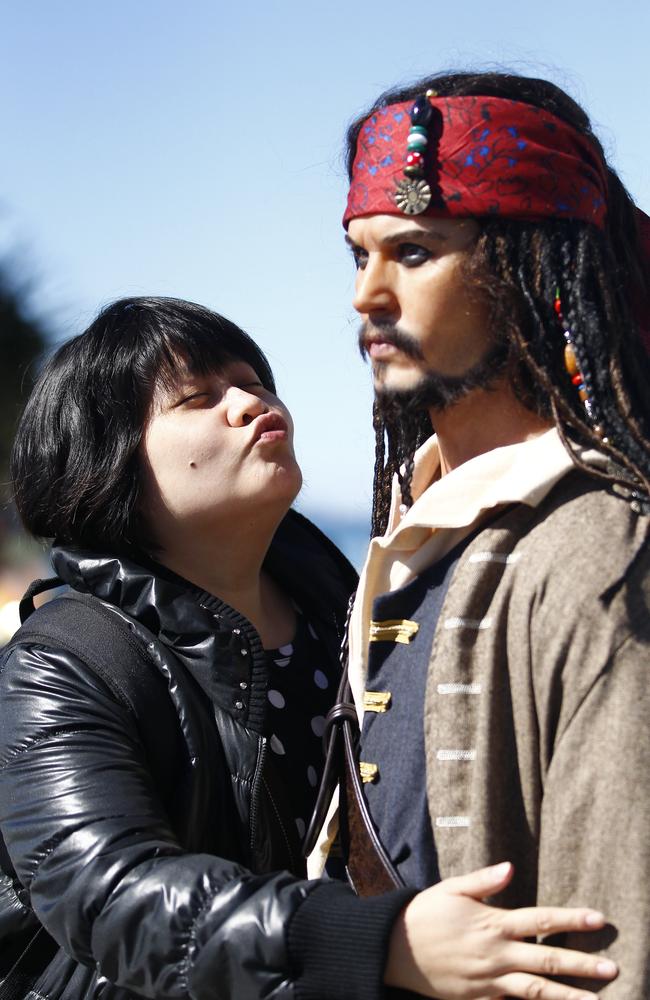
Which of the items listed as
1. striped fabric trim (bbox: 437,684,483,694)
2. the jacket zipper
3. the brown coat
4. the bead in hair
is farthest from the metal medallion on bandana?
the jacket zipper

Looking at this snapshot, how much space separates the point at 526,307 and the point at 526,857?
35.9 inches

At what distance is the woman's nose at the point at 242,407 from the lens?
2689 mm

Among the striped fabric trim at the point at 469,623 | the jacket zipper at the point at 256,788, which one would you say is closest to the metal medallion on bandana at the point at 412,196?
the striped fabric trim at the point at 469,623

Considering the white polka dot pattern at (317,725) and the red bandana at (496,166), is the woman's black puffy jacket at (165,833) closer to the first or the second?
the white polka dot pattern at (317,725)

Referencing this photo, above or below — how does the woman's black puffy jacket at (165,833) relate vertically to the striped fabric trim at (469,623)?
below

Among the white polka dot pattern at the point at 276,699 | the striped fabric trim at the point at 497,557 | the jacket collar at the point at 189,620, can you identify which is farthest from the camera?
the white polka dot pattern at the point at 276,699

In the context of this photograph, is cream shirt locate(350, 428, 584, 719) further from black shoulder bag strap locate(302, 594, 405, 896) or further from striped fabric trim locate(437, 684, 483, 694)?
striped fabric trim locate(437, 684, 483, 694)

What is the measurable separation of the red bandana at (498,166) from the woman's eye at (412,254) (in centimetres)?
6

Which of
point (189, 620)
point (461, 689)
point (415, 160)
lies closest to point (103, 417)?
point (189, 620)

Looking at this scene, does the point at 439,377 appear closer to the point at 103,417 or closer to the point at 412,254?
the point at 412,254

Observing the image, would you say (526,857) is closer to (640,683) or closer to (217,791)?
(640,683)

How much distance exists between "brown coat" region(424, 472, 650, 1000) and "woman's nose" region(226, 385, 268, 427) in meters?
0.85

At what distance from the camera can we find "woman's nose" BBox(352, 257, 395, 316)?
2.11 meters

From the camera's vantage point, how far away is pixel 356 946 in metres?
1.80
